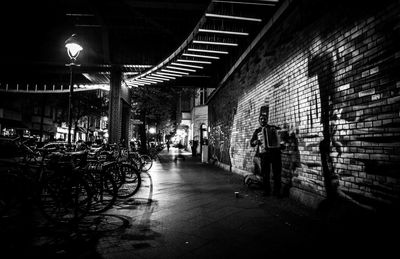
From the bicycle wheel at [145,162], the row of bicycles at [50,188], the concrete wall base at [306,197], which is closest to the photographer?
the row of bicycles at [50,188]

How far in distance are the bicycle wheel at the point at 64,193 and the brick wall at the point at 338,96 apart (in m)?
4.65

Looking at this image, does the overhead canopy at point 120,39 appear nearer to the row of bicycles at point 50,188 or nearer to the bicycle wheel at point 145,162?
the bicycle wheel at point 145,162

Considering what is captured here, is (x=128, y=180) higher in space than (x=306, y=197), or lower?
higher

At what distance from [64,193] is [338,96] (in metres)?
5.36

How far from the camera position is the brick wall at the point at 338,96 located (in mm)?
3383

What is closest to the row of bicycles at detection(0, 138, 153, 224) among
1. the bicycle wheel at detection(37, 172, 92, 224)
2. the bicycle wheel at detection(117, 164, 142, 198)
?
the bicycle wheel at detection(37, 172, 92, 224)

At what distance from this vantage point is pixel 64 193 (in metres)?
4.22

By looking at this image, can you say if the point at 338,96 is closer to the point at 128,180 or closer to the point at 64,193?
the point at 64,193

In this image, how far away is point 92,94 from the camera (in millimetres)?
31312

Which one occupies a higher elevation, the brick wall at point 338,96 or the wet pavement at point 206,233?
the brick wall at point 338,96

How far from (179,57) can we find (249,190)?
6145 millimetres

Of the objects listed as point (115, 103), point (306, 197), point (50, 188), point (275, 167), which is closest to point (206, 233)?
point (306, 197)

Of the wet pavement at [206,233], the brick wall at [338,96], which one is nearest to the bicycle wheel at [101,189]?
the wet pavement at [206,233]

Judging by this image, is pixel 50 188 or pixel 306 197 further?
pixel 306 197
